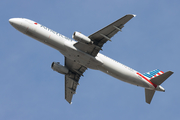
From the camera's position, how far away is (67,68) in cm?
5109

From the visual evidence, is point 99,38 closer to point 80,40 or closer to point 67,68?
point 80,40

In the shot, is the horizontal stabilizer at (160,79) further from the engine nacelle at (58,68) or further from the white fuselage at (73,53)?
the engine nacelle at (58,68)

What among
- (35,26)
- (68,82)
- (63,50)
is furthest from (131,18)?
(68,82)

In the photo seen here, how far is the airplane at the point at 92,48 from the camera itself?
41.3 m

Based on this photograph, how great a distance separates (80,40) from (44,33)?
6637 millimetres

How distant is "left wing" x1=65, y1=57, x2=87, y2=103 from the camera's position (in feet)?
164

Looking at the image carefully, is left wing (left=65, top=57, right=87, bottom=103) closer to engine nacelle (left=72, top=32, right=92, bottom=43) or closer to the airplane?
the airplane

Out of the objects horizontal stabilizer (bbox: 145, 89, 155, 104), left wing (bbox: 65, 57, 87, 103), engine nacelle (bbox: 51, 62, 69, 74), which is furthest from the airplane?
left wing (bbox: 65, 57, 87, 103)

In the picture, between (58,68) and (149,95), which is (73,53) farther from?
(149,95)

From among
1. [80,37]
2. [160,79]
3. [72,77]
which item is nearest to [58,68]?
[72,77]

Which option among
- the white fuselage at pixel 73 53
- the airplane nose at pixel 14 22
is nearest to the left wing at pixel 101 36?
the white fuselage at pixel 73 53

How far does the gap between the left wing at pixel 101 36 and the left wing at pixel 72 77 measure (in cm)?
717

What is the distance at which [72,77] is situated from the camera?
52500mm

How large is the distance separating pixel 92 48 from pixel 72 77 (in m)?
12.2
